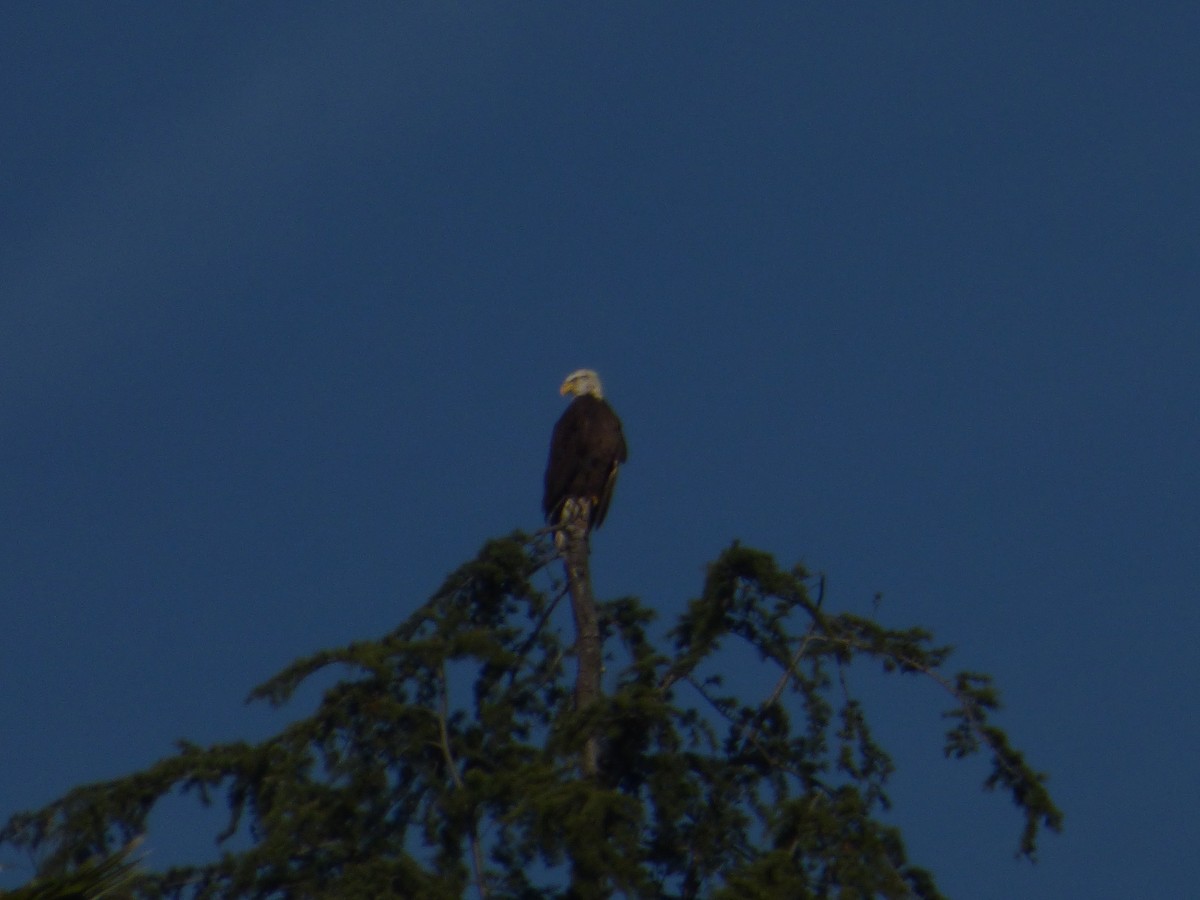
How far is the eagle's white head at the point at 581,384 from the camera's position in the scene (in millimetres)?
13023

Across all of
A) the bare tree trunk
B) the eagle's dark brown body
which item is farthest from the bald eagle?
the bare tree trunk

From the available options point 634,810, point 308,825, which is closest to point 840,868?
point 634,810

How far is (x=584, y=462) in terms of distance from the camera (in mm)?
11867

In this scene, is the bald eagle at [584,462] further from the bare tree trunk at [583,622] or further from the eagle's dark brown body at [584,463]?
the bare tree trunk at [583,622]

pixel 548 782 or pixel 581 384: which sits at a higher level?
pixel 581 384

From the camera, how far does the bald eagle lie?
11742 millimetres

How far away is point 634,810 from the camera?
725cm

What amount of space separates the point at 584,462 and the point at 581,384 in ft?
4.52

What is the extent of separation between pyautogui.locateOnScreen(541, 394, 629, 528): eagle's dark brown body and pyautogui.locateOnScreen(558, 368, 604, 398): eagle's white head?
76 cm

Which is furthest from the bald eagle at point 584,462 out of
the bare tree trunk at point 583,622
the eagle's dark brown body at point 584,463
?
the bare tree trunk at point 583,622

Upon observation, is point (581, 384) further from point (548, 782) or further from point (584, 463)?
point (548, 782)

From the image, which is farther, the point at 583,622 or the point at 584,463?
the point at 584,463

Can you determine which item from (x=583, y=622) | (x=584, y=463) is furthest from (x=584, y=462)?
(x=583, y=622)

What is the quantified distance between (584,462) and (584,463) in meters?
0.02
